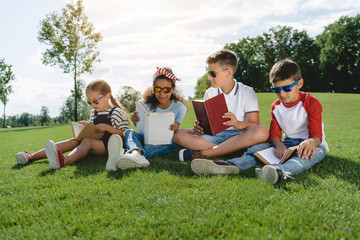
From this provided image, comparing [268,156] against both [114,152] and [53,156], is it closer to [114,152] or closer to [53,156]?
[114,152]

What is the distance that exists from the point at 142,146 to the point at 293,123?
7.26 feet

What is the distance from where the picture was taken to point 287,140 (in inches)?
156

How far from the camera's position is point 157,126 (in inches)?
164

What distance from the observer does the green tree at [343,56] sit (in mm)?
40875

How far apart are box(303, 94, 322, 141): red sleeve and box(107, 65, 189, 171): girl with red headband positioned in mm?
1807

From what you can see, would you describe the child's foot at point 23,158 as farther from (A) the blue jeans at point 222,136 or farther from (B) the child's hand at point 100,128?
(A) the blue jeans at point 222,136

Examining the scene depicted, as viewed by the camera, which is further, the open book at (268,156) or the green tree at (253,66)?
the green tree at (253,66)

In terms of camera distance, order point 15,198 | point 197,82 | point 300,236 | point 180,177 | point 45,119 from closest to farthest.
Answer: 1. point 300,236
2. point 15,198
3. point 180,177
4. point 197,82
5. point 45,119

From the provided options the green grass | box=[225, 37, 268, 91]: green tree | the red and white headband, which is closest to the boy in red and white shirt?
the green grass

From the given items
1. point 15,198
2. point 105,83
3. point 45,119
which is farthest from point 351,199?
point 45,119

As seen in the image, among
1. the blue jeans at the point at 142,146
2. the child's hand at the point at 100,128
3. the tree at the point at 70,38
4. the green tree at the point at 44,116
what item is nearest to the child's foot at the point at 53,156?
the child's hand at the point at 100,128

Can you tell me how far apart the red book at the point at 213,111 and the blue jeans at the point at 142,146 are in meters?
0.97

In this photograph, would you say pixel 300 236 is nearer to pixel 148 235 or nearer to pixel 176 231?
pixel 176 231

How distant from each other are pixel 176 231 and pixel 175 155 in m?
2.82
